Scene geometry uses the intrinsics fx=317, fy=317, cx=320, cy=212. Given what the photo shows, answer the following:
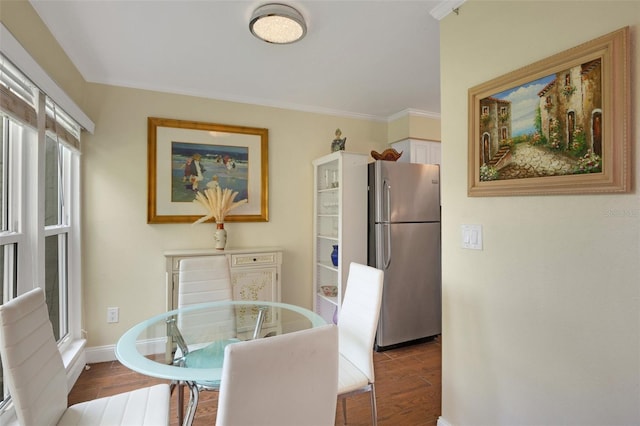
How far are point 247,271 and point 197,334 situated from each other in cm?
121

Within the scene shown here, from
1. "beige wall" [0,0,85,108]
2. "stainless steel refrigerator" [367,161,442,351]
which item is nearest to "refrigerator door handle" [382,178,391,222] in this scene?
"stainless steel refrigerator" [367,161,442,351]

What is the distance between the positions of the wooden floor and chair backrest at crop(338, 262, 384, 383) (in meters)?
0.56

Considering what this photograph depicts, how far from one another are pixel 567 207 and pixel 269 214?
258 cm

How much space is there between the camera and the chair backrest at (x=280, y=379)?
860 millimetres

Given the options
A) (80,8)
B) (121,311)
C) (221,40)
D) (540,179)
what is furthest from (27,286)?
(540,179)

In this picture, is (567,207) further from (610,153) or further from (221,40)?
(221,40)

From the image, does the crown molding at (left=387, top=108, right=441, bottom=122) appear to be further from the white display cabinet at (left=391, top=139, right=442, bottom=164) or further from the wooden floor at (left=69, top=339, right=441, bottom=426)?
the wooden floor at (left=69, top=339, right=441, bottom=426)

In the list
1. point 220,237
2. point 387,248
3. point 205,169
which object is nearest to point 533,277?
point 387,248

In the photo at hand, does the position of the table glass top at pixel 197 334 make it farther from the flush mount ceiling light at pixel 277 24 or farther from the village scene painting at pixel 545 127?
the flush mount ceiling light at pixel 277 24

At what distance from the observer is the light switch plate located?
1.63m

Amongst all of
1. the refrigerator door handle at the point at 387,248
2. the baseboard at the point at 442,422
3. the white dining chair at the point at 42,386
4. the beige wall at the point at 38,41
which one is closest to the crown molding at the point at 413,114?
the refrigerator door handle at the point at 387,248

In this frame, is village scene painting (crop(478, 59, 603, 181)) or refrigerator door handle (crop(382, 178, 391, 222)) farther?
refrigerator door handle (crop(382, 178, 391, 222))

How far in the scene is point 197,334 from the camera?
180 cm

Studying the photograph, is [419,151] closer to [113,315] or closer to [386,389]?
[386,389]
